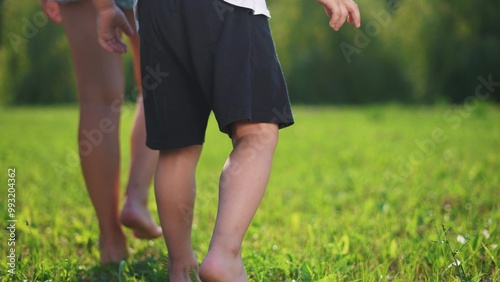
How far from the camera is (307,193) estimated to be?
3094 millimetres

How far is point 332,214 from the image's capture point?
2.48 meters

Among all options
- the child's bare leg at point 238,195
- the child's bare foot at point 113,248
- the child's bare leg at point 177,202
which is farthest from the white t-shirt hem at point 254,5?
the child's bare foot at point 113,248

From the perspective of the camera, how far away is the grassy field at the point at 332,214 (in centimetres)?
163

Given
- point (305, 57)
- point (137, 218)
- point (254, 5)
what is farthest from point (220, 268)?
point (305, 57)

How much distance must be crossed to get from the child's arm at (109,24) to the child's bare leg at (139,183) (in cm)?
35

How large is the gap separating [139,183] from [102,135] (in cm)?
20

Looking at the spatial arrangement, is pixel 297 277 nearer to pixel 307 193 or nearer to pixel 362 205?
pixel 362 205

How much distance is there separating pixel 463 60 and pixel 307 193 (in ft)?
31.2

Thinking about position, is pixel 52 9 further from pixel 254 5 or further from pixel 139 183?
pixel 254 5

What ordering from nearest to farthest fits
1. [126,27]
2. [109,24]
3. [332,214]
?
[109,24]
[126,27]
[332,214]

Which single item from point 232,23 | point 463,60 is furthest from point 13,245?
point 463,60

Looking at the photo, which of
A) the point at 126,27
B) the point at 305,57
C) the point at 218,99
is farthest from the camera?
the point at 305,57

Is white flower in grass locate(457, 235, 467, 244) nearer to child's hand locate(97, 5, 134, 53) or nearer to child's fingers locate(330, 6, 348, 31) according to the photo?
child's fingers locate(330, 6, 348, 31)

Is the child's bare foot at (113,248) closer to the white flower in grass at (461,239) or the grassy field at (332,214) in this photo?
the grassy field at (332,214)
